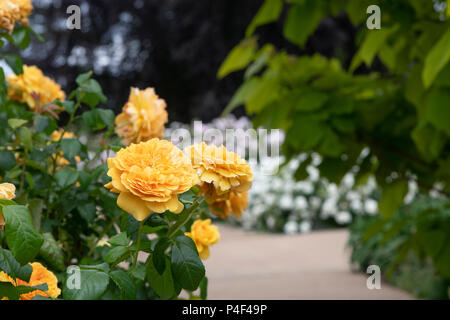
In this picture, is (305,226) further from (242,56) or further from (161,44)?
(161,44)

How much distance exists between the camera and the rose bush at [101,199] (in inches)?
29.0

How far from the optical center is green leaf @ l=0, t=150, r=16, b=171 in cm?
107

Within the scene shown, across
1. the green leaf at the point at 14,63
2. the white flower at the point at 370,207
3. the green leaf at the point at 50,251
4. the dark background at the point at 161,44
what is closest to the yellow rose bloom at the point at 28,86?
the green leaf at the point at 14,63

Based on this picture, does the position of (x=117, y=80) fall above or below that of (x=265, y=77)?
above

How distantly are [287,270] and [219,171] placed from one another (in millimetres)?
2957

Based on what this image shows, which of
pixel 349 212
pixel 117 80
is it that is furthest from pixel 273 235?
pixel 117 80

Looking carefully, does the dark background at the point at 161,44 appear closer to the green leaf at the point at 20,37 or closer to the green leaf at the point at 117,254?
the green leaf at the point at 20,37

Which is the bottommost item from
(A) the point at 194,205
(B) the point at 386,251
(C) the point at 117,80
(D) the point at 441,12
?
(B) the point at 386,251

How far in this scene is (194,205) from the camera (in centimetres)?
80

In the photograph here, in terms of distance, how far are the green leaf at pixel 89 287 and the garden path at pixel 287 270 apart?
1952mm

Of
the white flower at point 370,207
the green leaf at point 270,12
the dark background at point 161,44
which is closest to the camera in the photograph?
the green leaf at point 270,12

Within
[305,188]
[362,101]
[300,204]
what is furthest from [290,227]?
[362,101]
